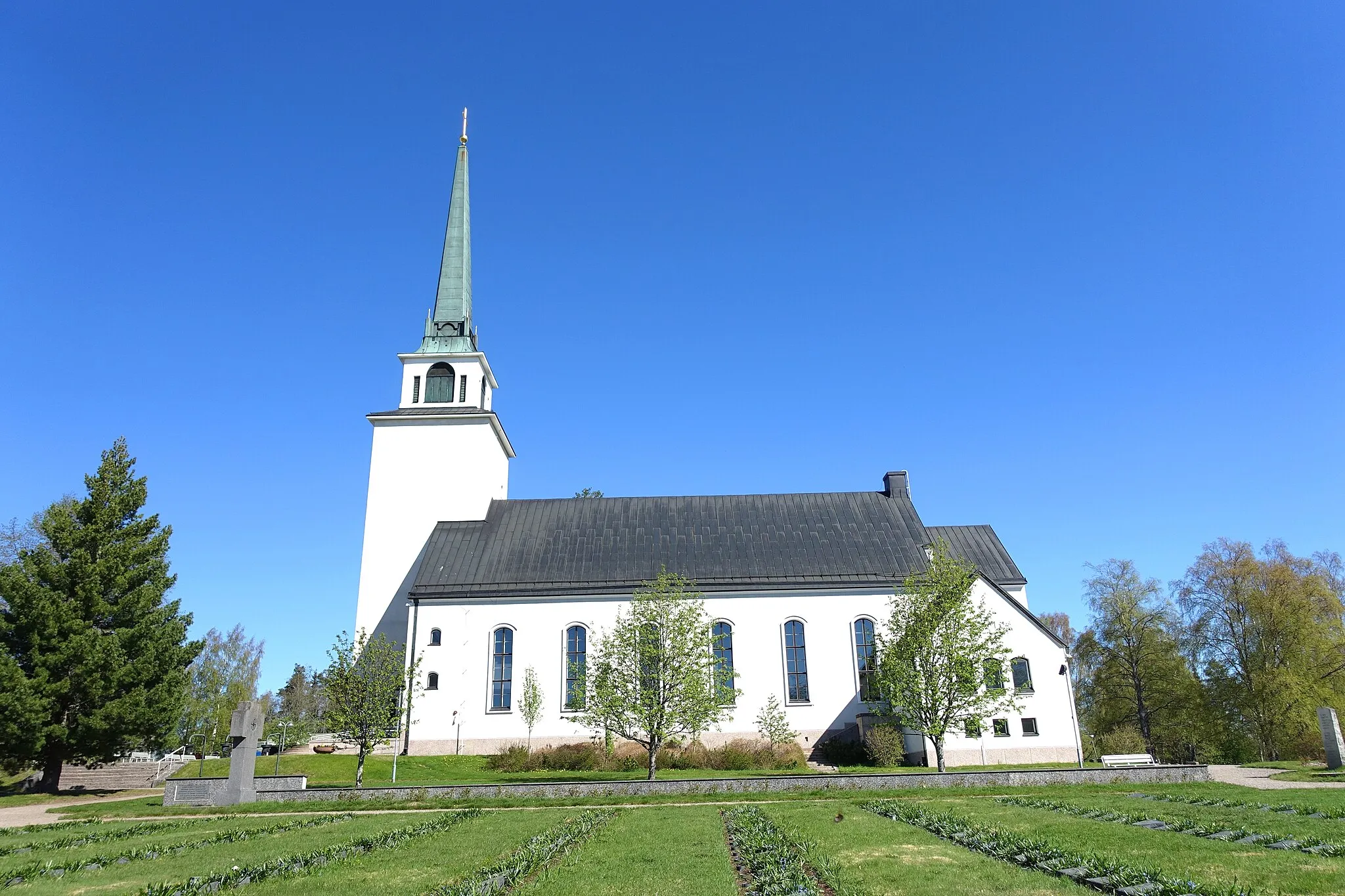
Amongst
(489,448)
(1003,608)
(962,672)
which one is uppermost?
(489,448)

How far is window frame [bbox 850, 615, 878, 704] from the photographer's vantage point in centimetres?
3744

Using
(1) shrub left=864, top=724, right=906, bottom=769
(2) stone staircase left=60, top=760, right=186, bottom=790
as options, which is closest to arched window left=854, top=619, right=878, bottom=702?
(1) shrub left=864, top=724, right=906, bottom=769

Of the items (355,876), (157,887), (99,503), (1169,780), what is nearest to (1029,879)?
(355,876)

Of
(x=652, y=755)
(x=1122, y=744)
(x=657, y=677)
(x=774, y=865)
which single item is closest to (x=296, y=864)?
(x=774, y=865)

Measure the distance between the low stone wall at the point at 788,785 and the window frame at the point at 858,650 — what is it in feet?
43.7

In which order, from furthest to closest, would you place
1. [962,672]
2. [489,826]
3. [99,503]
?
[99,503] < [962,672] < [489,826]

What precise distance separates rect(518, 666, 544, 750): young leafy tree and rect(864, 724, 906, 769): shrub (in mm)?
14120

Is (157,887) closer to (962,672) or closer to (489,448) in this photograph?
(962,672)

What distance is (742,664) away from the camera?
126ft

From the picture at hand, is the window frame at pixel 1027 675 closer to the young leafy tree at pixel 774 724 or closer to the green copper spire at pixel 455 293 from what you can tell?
the young leafy tree at pixel 774 724

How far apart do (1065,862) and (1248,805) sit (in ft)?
28.8

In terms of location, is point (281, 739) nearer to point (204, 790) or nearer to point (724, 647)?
point (204, 790)

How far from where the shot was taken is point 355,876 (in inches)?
436

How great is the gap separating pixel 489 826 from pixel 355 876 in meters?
5.73
